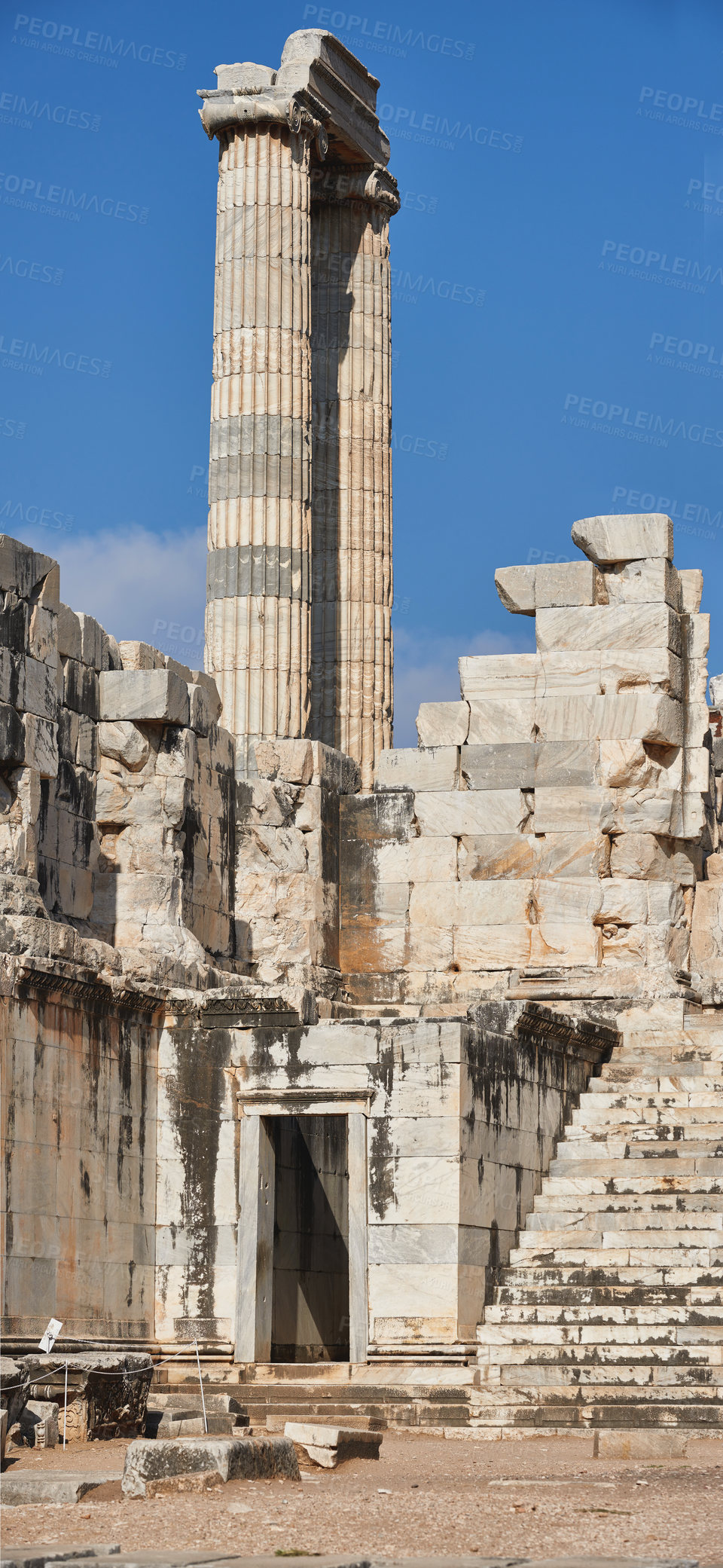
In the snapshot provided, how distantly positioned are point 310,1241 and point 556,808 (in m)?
6.36

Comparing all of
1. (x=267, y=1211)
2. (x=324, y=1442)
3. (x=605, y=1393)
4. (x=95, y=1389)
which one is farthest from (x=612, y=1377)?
(x=95, y=1389)

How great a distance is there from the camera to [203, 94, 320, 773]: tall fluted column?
3098 cm

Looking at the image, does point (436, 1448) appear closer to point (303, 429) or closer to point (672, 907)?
point (672, 907)

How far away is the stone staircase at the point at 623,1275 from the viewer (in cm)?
1952

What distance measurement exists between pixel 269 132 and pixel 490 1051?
51.0 feet

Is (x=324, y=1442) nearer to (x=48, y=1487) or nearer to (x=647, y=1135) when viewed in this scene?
(x=48, y=1487)

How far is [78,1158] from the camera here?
2070cm

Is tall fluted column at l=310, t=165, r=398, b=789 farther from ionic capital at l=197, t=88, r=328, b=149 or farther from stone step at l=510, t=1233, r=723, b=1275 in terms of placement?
stone step at l=510, t=1233, r=723, b=1275

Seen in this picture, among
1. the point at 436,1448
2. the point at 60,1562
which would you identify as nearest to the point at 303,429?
the point at 436,1448

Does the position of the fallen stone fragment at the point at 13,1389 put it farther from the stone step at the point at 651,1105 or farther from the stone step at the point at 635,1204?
the stone step at the point at 651,1105

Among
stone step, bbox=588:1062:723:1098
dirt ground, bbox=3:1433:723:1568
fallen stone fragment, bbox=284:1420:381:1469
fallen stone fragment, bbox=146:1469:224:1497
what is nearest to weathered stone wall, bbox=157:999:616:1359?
stone step, bbox=588:1062:723:1098

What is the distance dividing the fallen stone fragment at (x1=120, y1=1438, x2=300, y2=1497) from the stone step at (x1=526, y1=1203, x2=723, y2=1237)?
789 centimetres

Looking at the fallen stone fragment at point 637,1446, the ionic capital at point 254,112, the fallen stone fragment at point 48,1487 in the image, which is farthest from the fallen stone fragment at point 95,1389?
the ionic capital at point 254,112

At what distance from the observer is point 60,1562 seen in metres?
10.9
